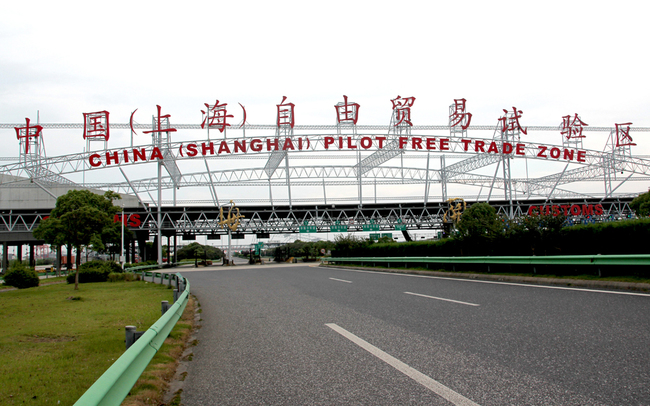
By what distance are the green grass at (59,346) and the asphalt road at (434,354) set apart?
1.21 meters

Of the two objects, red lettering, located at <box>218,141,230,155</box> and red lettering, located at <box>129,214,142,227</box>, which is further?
red lettering, located at <box>129,214,142,227</box>

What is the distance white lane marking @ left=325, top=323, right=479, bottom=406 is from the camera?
12.6ft

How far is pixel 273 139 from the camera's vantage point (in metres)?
40.2

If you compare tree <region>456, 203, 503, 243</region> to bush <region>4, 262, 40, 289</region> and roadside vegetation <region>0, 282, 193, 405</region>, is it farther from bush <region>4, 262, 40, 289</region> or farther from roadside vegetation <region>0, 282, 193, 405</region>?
bush <region>4, 262, 40, 289</region>

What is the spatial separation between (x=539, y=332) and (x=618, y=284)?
560 cm

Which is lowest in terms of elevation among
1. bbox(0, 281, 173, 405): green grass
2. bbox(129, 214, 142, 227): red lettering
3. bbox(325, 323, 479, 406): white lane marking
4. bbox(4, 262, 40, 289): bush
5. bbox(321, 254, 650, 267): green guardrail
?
bbox(4, 262, 40, 289): bush

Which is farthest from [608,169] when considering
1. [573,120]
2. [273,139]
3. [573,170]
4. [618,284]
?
[618,284]

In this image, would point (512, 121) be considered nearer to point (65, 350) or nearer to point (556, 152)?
point (556, 152)

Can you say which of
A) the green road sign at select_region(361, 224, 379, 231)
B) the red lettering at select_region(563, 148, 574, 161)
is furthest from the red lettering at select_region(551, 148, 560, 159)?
the green road sign at select_region(361, 224, 379, 231)

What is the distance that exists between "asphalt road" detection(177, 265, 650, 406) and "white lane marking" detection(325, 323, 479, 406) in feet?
0.04

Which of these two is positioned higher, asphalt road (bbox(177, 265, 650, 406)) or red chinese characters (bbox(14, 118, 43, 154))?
red chinese characters (bbox(14, 118, 43, 154))

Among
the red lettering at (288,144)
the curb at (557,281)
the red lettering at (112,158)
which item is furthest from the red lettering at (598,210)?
the red lettering at (112,158)

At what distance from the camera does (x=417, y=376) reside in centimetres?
449

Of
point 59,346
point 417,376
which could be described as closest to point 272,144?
point 59,346
